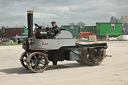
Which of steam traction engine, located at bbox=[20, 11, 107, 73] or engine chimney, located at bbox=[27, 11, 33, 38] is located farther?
engine chimney, located at bbox=[27, 11, 33, 38]

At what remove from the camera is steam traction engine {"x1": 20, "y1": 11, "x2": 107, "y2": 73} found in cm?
925

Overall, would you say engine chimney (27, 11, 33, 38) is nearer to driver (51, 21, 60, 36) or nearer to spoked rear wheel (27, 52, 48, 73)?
spoked rear wheel (27, 52, 48, 73)

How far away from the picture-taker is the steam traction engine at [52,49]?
9250 mm

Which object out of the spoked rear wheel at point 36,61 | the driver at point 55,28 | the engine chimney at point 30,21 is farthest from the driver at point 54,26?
the spoked rear wheel at point 36,61

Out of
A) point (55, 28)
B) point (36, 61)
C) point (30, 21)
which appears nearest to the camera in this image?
point (36, 61)

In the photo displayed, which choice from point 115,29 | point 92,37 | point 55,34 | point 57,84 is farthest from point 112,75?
point 115,29

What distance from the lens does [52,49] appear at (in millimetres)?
9602

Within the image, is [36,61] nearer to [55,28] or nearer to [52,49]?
[52,49]

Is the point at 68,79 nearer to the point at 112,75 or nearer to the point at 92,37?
the point at 112,75

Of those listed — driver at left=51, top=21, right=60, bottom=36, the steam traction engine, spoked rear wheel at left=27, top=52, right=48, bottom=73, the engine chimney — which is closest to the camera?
spoked rear wheel at left=27, top=52, right=48, bottom=73

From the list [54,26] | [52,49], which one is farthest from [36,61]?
[54,26]

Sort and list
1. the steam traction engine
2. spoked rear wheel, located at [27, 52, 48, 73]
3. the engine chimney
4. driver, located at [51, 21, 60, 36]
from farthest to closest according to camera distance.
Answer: driver, located at [51, 21, 60, 36] → the engine chimney → the steam traction engine → spoked rear wheel, located at [27, 52, 48, 73]

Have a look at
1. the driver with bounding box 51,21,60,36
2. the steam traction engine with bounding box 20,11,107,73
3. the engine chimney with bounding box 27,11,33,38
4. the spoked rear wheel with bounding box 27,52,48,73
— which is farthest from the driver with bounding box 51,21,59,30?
the spoked rear wheel with bounding box 27,52,48,73

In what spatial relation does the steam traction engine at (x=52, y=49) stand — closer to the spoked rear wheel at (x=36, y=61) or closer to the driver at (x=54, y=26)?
the spoked rear wheel at (x=36, y=61)
